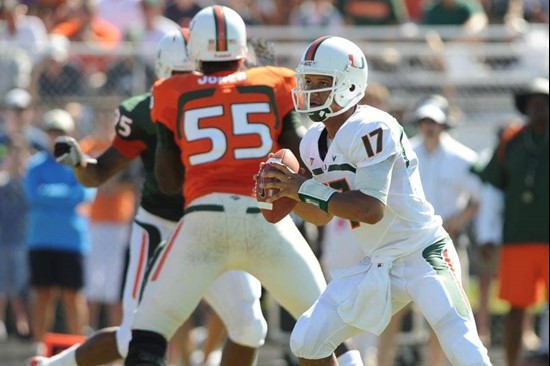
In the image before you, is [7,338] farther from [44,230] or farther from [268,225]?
→ [268,225]

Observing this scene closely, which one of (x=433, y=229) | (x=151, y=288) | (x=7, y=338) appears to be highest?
(x=433, y=229)

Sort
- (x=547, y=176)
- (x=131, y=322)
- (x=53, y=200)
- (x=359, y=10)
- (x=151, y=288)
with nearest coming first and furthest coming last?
1. (x=151, y=288)
2. (x=131, y=322)
3. (x=547, y=176)
4. (x=53, y=200)
5. (x=359, y=10)

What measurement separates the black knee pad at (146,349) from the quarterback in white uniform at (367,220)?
840mm

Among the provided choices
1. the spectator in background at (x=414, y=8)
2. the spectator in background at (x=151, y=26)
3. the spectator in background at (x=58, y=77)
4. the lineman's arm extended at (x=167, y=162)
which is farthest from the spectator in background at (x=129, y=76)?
the lineman's arm extended at (x=167, y=162)

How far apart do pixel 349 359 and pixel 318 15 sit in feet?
23.6

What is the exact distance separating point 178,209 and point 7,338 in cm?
476

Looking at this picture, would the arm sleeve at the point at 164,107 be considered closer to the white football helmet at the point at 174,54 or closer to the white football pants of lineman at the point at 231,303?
the white football helmet at the point at 174,54

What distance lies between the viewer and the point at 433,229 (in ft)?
19.2

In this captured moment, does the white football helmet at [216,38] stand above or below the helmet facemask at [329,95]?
above

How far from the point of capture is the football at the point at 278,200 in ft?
18.5

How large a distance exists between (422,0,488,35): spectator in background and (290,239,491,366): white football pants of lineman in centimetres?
694

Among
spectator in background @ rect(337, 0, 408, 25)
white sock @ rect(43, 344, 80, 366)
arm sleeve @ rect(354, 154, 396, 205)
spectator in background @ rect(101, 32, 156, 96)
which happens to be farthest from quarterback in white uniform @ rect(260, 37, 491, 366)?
spectator in background @ rect(337, 0, 408, 25)

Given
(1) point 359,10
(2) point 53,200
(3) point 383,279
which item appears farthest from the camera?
(1) point 359,10

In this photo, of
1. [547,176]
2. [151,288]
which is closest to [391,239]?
[151,288]
